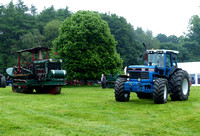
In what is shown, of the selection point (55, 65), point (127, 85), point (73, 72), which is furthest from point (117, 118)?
point (73, 72)

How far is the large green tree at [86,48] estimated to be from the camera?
3794 centimetres

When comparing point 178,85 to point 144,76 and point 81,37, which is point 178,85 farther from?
point 81,37

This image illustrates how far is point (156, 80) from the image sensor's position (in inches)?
546

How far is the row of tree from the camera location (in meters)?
38.7

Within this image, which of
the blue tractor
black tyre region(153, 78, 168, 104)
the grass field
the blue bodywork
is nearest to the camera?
the grass field

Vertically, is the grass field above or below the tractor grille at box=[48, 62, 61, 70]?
below

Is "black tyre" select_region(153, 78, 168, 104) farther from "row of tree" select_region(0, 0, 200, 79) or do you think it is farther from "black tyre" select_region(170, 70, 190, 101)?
"row of tree" select_region(0, 0, 200, 79)

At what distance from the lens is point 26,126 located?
8266 millimetres

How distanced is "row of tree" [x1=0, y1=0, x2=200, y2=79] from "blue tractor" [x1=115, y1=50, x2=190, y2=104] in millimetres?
12184

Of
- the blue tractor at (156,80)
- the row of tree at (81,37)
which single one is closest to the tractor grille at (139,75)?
the blue tractor at (156,80)

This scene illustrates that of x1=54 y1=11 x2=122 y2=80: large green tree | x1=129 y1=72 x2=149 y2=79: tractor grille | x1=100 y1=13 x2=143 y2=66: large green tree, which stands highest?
x1=100 y1=13 x2=143 y2=66: large green tree

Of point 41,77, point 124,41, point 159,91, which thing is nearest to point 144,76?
point 159,91

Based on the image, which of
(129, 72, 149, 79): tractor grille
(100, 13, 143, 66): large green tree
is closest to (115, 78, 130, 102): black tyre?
(129, 72, 149, 79): tractor grille

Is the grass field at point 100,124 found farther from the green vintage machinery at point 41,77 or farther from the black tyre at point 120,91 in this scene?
the green vintage machinery at point 41,77
